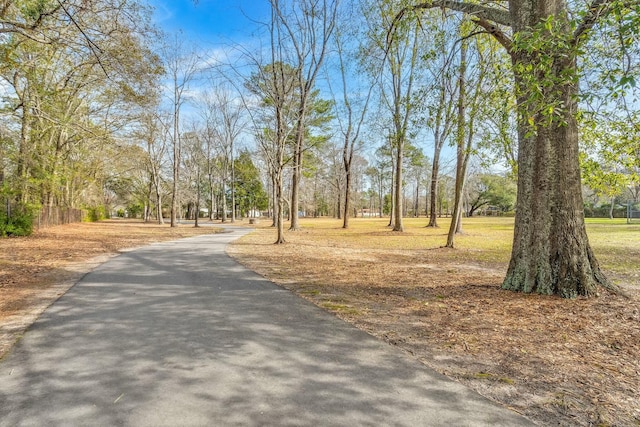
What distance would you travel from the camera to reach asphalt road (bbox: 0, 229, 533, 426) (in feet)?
7.36

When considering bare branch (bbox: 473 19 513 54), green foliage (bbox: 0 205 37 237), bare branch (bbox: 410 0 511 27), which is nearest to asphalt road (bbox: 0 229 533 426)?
bare branch (bbox: 473 19 513 54)

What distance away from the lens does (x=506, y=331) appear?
157 inches

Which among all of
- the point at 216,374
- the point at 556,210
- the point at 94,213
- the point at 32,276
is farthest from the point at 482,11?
the point at 94,213

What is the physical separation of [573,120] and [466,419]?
513 centimetres

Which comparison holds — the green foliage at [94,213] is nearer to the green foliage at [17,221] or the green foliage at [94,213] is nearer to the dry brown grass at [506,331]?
the green foliage at [17,221]

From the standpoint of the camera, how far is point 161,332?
3.77m

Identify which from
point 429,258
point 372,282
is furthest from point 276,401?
point 429,258

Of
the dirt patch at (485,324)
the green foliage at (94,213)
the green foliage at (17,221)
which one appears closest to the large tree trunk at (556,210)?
the dirt patch at (485,324)

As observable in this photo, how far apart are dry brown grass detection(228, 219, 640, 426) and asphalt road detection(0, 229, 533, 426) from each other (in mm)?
361

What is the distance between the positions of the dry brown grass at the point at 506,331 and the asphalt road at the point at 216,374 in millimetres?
361

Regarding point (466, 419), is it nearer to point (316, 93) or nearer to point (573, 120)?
point (573, 120)

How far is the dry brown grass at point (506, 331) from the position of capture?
8.35 ft

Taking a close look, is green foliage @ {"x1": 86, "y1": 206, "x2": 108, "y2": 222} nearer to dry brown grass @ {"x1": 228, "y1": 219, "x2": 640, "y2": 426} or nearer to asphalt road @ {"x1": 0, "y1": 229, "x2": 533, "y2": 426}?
dry brown grass @ {"x1": 228, "y1": 219, "x2": 640, "y2": 426}

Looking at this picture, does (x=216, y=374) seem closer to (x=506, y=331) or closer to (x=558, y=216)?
(x=506, y=331)
